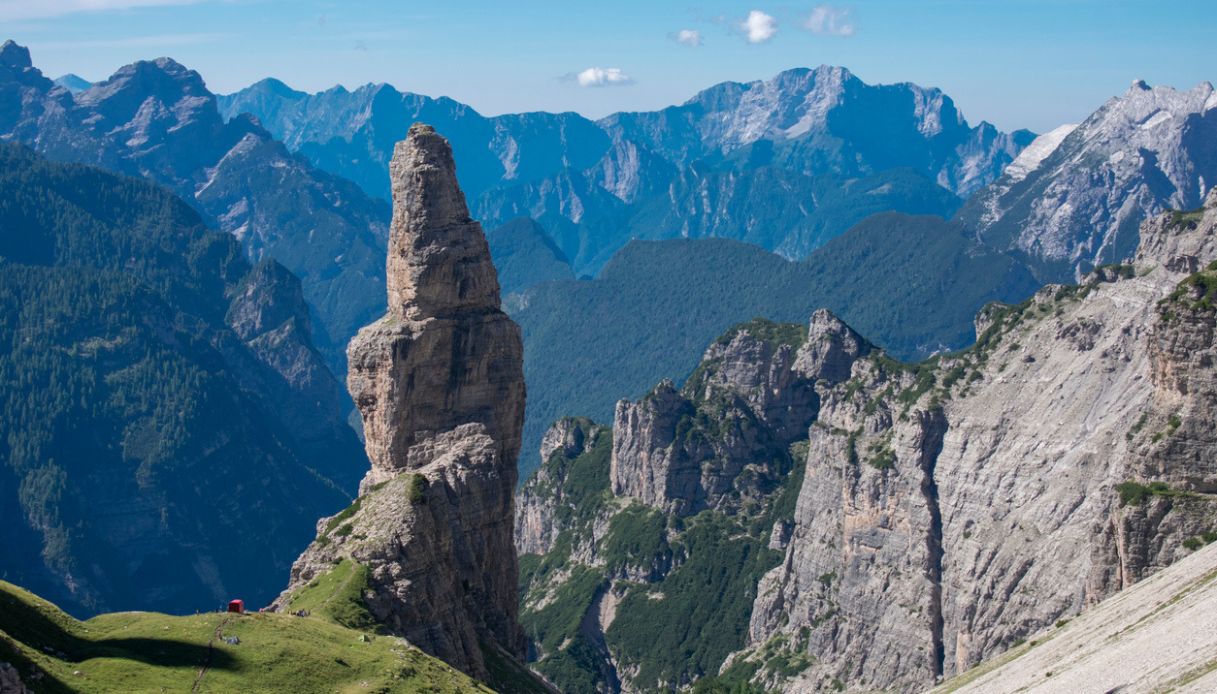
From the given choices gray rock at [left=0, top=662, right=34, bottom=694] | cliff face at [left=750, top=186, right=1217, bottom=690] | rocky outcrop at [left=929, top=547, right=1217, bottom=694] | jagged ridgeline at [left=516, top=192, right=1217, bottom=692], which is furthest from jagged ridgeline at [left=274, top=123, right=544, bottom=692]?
cliff face at [left=750, top=186, right=1217, bottom=690]

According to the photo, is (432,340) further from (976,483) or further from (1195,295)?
(976,483)

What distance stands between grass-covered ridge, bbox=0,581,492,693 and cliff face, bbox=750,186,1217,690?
59.7 meters

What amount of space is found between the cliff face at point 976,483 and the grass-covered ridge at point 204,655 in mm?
59654

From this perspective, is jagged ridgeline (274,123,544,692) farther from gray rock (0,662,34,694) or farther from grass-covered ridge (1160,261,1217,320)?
grass-covered ridge (1160,261,1217,320)

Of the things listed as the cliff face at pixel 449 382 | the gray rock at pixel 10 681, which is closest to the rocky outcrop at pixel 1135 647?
the cliff face at pixel 449 382

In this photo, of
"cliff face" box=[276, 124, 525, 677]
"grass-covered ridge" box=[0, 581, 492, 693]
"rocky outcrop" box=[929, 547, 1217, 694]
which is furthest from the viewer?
"cliff face" box=[276, 124, 525, 677]

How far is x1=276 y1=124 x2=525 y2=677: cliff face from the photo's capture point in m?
93.0

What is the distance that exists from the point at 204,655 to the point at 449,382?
35.1 metres

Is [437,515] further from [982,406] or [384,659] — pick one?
[982,406]

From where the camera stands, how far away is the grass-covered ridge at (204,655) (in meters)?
57.7

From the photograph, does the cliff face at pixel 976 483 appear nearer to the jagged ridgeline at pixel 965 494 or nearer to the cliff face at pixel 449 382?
the jagged ridgeline at pixel 965 494

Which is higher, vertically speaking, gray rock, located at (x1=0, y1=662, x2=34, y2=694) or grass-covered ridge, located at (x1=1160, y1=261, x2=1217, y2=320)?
grass-covered ridge, located at (x1=1160, y1=261, x2=1217, y2=320)

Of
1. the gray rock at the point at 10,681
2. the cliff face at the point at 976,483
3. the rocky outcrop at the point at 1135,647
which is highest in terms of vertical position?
the cliff face at the point at 976,483

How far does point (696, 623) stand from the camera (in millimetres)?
190250
